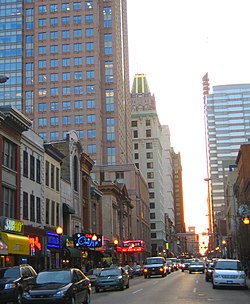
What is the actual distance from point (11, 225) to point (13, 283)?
44.6ft

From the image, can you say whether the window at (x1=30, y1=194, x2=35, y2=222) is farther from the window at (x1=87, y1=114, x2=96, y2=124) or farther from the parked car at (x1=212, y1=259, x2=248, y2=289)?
the window at (x1=87, y1=114, x2=96, y2=124)

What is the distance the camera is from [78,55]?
10950 centimetres

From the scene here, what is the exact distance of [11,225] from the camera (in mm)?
34875

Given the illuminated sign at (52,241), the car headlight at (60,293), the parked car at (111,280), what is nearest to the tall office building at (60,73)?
the illuminated sign at (52,241)

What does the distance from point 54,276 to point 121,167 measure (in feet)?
287

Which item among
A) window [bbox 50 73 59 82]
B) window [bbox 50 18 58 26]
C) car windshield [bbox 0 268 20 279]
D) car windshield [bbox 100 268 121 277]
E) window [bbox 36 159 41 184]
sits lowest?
car windshield [bbox 100 268 121 277]

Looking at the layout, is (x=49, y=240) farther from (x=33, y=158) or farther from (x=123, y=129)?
(x=123, y=129)

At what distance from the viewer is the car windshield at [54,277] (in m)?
17.8

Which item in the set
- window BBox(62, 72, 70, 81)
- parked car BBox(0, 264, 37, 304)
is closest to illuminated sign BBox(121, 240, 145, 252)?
window BBox(62, 72, 70, 81)

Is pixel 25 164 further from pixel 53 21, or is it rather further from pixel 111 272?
pixel 53 21

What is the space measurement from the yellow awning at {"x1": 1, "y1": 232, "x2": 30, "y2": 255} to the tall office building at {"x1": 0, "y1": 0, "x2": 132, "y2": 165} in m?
69.1

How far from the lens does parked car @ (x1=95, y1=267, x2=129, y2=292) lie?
31.0 m

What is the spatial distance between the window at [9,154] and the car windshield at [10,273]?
14.1 metres

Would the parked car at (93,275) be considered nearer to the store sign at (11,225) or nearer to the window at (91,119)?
the store sign at (11,225)
